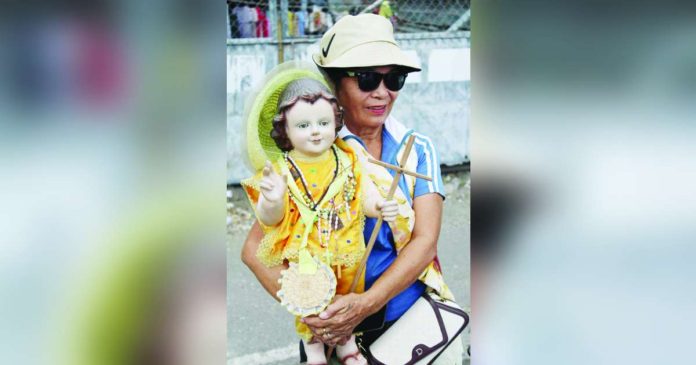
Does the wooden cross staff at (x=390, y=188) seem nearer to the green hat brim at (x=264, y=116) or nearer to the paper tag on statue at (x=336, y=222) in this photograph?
the paper tag on statue at (x=336, y=222)

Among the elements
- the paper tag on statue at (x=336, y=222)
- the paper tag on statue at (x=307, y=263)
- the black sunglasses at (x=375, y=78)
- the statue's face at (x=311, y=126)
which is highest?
the black sunglasses at (x=375, y=78)

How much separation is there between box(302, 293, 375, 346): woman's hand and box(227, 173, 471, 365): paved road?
158 millimetres

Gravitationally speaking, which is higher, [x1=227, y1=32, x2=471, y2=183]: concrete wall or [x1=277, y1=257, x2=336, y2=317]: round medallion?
[x1=227, y1=32, x2=471, y2=183]: concrete wall

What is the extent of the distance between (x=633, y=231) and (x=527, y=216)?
0.42m

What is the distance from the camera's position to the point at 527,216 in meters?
2.37

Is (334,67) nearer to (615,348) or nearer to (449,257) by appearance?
(449,257)

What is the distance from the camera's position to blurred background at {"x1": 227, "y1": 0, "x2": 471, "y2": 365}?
2.11 m

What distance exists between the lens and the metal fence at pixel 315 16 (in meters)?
2.24

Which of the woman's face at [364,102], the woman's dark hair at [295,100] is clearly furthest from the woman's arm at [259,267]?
the woman's face at [364,102]

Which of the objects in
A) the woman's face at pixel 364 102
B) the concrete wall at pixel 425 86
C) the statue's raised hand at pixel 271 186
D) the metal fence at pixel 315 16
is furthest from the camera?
the metal fence at pixel 315 16

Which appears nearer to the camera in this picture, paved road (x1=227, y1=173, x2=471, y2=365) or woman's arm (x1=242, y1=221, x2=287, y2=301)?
woman's arm (x1=242, y1=221, x2=287, y2=301)

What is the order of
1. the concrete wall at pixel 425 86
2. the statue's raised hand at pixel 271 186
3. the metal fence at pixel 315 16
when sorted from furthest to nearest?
the metal fence at pixel 315 16 → the concrete wall at pixel 425 86 → the statue's raised hand at pixel 271 186

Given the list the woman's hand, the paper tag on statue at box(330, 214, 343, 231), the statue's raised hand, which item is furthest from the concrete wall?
the woman's hand

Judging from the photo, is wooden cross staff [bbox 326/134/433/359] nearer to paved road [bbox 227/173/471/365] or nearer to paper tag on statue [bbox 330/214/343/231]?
paper tag on statue [bbox 330/214/343/231]
